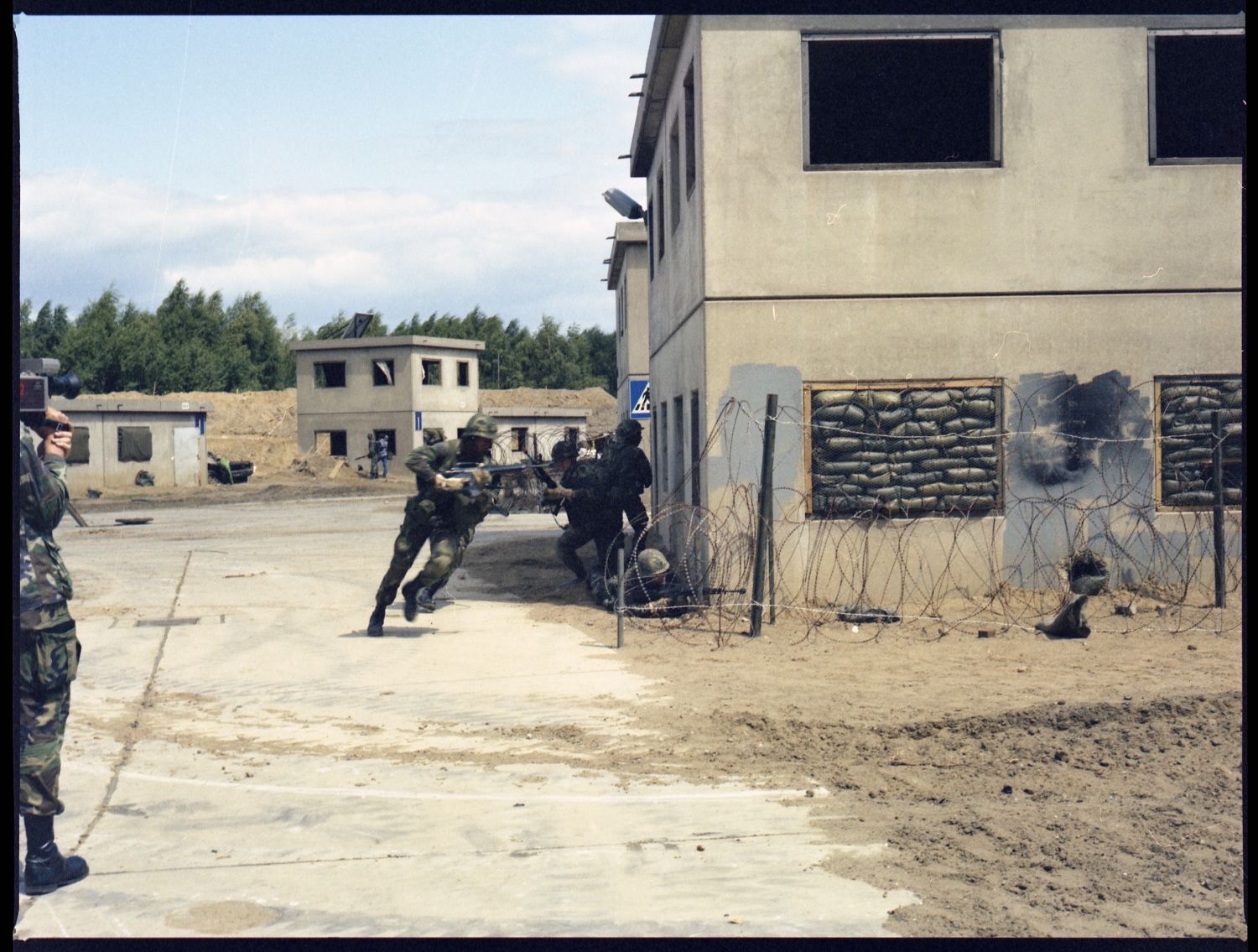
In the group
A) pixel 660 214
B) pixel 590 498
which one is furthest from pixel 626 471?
pixel 660 214

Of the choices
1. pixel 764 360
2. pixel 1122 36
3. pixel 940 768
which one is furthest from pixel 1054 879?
pixel 1122 36

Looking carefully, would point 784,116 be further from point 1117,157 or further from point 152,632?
point 152,632

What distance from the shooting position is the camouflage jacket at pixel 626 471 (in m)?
13.1

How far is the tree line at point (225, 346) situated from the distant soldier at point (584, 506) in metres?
39.5

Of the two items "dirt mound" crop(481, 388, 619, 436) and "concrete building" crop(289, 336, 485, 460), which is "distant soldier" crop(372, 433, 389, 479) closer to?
"concrete building" crop(289, 336, 485, 460)

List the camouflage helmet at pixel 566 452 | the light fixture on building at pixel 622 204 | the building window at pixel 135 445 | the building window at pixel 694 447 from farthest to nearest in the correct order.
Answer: the building window at pixel 135 445 < the light fixture on building at pixel 622 204 < the camouflage helmet at pixel 566 452 < the building window at pixel 694 447

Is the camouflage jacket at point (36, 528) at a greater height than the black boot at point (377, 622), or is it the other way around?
the camouflage jacket at point (36, 528)

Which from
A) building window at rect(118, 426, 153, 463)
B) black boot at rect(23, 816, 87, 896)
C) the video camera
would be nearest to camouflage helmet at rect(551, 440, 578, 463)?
the video camera

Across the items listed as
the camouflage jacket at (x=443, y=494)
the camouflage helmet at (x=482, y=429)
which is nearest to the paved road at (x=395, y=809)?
the camouflage jacket at (x=443, y=494)

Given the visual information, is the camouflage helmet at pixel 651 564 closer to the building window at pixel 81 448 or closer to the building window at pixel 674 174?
the building window at pixel 674 174

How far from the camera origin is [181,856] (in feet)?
17.7

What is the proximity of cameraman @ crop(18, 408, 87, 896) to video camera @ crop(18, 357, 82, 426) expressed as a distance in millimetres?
76
